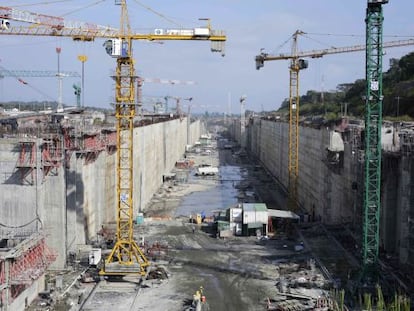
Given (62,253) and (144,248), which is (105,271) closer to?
(62,253)

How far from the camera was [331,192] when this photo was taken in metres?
41.8

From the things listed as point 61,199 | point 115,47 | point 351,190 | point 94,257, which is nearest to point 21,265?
point 94,257

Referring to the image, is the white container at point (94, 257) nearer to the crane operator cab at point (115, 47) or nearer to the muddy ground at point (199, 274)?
the muddy ground at point (199, 274)

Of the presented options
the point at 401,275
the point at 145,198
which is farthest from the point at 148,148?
the point at 401,275

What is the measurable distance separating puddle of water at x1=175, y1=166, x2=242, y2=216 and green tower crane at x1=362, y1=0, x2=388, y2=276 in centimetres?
2573

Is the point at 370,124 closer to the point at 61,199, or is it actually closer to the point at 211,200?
the point at 61,199

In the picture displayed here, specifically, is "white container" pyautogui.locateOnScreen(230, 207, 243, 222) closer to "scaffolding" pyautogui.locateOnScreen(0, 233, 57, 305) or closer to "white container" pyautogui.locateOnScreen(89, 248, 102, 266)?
"white container" pyautogui.locateOnScreen(89, 248, 102, 266)

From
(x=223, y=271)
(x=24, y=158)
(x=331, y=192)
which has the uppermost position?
(x=24, y=158)

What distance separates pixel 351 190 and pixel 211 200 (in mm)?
26944

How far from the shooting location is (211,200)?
61438 mm

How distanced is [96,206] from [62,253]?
7984 mm

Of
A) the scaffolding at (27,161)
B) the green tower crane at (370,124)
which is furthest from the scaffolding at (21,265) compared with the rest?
the green tower crane at (370,124)

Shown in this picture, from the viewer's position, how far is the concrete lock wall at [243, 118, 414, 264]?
27672mm

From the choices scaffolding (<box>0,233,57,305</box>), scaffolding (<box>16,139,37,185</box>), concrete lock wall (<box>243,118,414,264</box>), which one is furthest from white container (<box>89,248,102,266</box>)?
concrete lock wall (<box>243,118,414,264</box>)
